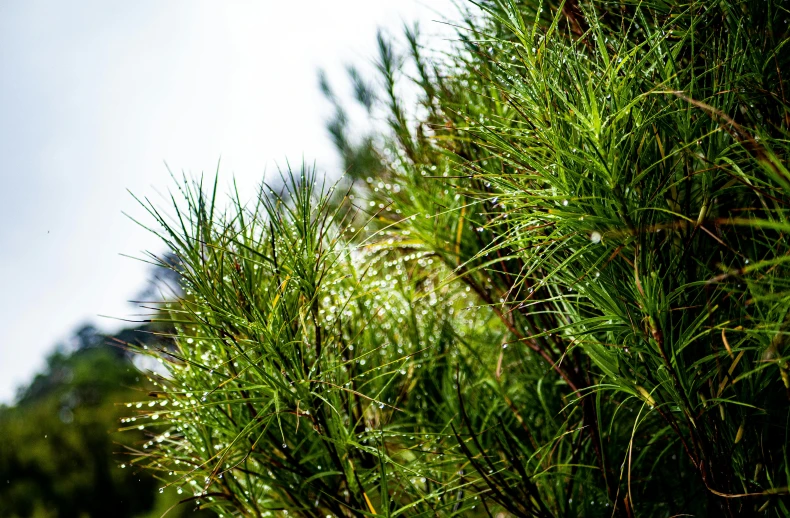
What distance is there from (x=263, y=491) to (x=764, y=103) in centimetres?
54

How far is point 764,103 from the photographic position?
14.0 inches

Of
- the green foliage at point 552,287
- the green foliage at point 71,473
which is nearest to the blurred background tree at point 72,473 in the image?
the green foliage at point 71,473

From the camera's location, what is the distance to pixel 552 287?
47 cm

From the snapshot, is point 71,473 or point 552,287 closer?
point 552,287

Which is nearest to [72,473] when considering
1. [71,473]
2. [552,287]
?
[71,473]

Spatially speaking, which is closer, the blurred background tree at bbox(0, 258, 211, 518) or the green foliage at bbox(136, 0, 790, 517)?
the green foliage at bbox(136, 0, 790, 517)

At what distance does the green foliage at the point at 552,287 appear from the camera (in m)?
0.32

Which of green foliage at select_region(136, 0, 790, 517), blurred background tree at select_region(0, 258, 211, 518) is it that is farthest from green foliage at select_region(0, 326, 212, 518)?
green foliage at select_region(136, 0, 790, 517)

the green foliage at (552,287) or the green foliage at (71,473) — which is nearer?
the green foliage at (552,287)

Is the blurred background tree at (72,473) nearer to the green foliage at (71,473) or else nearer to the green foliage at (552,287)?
the green foliage at (71,473)

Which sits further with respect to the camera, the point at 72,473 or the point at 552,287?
the point at 72,473

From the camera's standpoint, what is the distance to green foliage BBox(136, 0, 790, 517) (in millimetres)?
321

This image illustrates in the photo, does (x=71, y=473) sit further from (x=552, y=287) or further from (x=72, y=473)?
(x=552, y=287)

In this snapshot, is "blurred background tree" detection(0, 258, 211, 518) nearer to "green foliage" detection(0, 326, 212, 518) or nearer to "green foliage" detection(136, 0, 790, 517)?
"green foliage" detection(0, 326, 212, 518)
